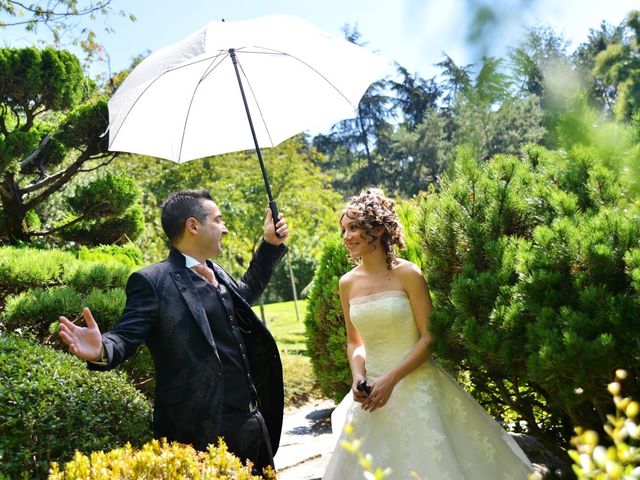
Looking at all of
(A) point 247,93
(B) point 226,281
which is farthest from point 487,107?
(A) point 247,93

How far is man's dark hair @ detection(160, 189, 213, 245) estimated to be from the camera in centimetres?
341

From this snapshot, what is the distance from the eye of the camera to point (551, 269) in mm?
2666

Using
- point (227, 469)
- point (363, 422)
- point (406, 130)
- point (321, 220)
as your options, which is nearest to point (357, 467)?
point (363, 422)

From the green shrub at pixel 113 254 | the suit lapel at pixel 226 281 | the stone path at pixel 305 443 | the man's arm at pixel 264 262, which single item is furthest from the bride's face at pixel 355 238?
the green shrub at pixel 113 254

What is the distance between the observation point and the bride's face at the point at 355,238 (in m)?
3.51

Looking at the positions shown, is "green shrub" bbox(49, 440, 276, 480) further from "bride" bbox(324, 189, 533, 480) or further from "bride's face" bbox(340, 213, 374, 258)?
"bride's face" bbox(340, 213, 374, 258)

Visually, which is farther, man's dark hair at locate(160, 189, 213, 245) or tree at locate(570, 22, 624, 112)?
man's dark hair at locate(160, 189, 213, 245)

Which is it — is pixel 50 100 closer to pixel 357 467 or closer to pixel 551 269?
pixel 357 467

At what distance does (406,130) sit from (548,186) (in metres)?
2.23

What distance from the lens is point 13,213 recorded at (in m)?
9.02

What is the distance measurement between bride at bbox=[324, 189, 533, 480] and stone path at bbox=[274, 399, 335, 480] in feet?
5.94

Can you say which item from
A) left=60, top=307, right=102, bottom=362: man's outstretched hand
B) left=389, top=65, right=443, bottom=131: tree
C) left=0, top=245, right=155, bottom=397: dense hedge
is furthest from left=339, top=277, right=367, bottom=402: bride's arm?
left=389, top=65, right=443, bottom=131: tree

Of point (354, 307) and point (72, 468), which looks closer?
point (72, 468)

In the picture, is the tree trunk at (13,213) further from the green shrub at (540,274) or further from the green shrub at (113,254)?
the green shrub at (540,274)
